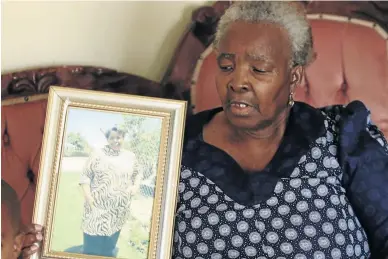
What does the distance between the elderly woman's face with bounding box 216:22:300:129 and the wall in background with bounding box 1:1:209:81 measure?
508 mm

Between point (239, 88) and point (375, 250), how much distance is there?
0.51 m

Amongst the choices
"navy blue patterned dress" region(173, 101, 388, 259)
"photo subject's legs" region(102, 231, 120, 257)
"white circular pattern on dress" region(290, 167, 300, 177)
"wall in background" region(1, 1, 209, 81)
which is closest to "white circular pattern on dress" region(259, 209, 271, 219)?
"navy blue patterned dress" region(173, 101, 388, 259)

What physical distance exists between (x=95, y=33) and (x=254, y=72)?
0.67 metres

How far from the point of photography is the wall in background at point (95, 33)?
68.2 inches

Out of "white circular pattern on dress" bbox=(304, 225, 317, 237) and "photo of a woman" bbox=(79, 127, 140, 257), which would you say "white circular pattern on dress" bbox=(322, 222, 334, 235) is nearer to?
"white circular pattern on dress" bbox=(304, 225, 317, 237)

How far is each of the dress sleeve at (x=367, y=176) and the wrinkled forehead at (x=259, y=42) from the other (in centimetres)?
24

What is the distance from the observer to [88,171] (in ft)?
4.27

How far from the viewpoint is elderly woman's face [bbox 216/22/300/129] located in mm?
1317

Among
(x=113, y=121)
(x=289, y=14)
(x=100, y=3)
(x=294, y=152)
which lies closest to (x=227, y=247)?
(x=294, y=152)

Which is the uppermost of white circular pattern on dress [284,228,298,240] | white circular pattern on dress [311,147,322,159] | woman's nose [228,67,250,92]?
woman's nose [228,67,250,92]

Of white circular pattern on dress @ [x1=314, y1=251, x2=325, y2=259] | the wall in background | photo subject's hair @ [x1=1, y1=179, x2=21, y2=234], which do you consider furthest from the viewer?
the wall in background

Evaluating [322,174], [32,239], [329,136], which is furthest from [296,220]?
[32,239]

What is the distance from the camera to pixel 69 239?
128cm

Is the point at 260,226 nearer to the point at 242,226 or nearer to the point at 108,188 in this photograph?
the point at 242,226
